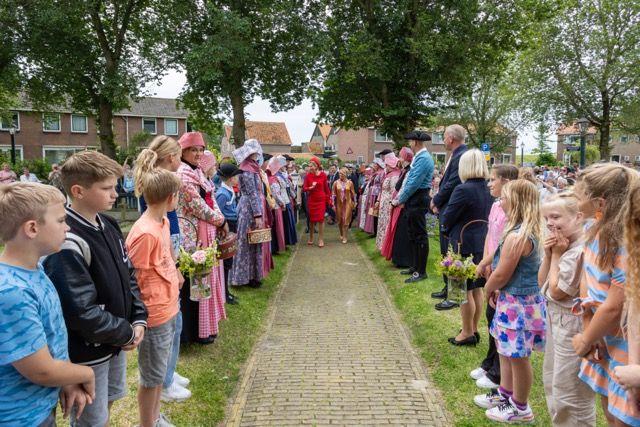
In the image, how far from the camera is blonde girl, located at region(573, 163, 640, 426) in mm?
2270

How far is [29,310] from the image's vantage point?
1.92 m

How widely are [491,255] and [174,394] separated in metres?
3.03

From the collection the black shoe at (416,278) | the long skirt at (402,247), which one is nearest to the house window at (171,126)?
the long skirt at (402,247)

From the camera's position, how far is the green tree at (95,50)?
1762cm

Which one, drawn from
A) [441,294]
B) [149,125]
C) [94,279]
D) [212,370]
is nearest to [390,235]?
[441,294]

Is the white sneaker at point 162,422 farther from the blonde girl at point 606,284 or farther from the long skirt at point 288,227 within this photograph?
the long skirt at point 288,227

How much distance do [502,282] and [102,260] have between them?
2849 mm

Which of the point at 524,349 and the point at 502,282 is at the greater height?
the point at 502,282

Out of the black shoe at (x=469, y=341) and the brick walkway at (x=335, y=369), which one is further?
the black shoe at (x=469, y=341)

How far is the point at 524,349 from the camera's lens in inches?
144

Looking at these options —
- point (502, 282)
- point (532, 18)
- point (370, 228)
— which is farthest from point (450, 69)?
point (502, 282)

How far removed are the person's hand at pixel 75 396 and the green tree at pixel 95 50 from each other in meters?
18.3

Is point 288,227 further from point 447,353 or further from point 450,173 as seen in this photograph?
point 447,353

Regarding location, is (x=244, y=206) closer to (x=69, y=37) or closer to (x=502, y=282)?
(x=502, y=282)
